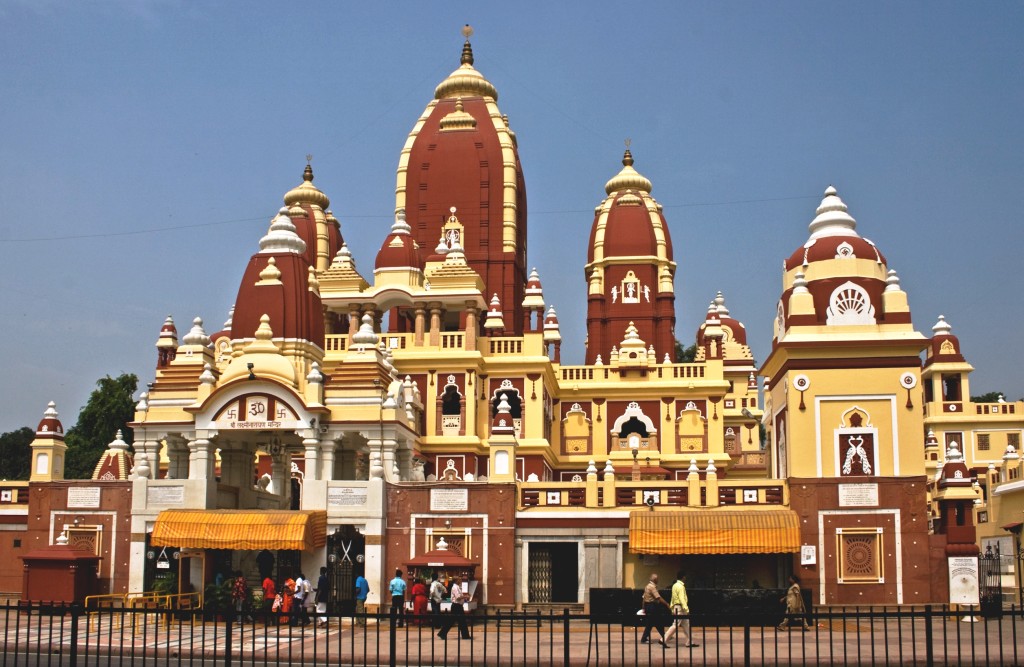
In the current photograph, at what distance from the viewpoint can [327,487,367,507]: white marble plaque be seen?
28953 millimetres

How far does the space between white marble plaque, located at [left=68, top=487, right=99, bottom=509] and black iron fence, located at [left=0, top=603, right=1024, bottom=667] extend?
3650mm

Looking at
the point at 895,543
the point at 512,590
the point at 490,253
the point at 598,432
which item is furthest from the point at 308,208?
the point at 895,543

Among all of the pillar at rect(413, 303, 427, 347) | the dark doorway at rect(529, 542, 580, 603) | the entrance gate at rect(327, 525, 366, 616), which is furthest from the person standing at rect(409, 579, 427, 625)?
the pillar at rect(413, 303, 427, 347)

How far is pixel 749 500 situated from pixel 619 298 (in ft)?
85.0

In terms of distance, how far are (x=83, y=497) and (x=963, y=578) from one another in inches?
832

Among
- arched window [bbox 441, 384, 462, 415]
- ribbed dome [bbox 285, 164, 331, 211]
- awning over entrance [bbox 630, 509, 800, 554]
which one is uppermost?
ribbed dome [bbox 285, 164, 331, 211]

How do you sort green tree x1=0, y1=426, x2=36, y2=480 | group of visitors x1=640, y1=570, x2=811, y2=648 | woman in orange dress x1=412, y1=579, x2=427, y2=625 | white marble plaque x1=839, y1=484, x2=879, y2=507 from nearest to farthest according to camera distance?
group of visitors x1=640, y1=570, x2=811, y2=648, woman in orange dress x1=412, y1=579, x2=427, y2=625, white marble plaque x1=839, y1=484, x2=879, y2=507, green tree x1=0, y1=426, x2=36, y2=480

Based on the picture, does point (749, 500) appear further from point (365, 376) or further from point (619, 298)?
point (619, 298)

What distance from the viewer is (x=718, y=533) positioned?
27.8 metres

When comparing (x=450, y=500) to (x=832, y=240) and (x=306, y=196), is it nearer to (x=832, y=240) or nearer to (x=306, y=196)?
(x=832, y=240)

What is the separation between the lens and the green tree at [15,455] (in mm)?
80812

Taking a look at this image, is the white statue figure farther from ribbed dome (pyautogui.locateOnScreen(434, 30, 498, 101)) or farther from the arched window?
ribbed dome (pyautogui.locateOnScreen(434, 30, 498, 101))

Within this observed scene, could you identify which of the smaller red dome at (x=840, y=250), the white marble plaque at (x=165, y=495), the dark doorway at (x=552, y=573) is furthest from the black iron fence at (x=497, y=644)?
Answer: the smaller red dome at (x=840, y=250)

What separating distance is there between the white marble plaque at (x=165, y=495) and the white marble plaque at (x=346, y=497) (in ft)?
12.2
